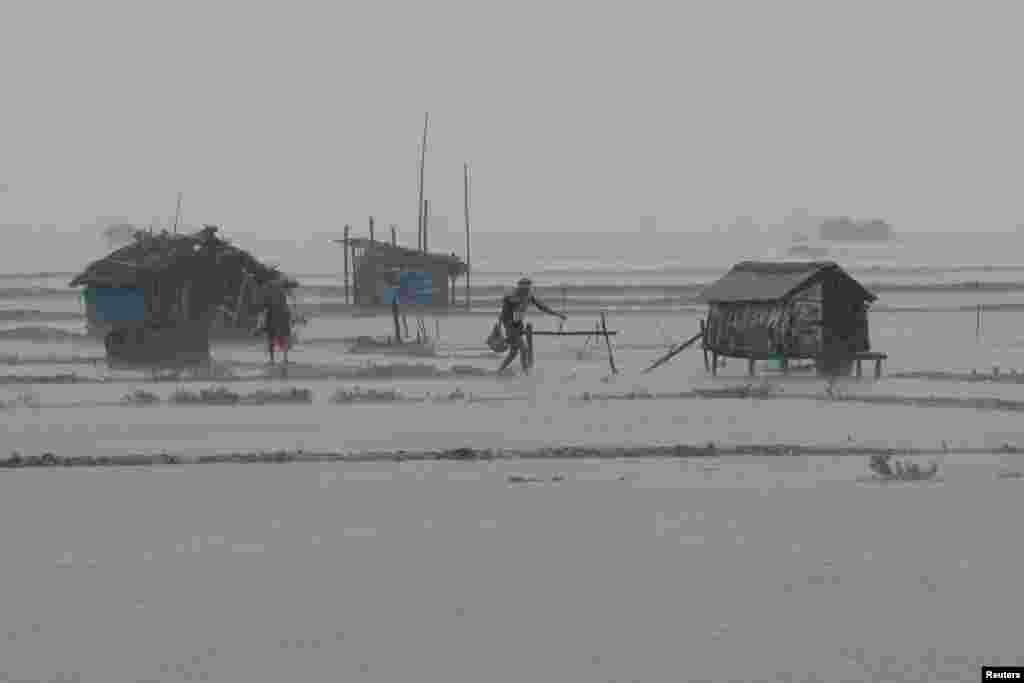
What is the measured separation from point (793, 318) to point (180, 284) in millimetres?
18500

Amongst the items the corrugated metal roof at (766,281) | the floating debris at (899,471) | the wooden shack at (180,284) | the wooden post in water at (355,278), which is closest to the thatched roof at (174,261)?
the wooden shack at (180,284)

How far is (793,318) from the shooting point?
3369cm

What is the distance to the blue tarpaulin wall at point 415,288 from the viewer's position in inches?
2436

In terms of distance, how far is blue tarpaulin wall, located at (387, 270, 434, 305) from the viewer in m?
61.9

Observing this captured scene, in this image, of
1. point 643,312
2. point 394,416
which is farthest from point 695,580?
point 643,312

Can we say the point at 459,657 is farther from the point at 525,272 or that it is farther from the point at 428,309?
the point at 525,272

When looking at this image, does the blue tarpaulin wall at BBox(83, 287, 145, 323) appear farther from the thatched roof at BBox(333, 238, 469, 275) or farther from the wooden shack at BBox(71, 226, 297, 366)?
the thatched roof at BBox(333, 238, 469, 275)

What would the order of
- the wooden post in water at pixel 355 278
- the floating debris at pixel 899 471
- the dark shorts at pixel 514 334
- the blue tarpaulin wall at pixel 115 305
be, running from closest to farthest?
the floating debris at pixel 899 471 → the dark shorts at pixel 514 334 → the blue tarpaulin wall at pixel 115 305 → the wooden post in water at pixel 355 278

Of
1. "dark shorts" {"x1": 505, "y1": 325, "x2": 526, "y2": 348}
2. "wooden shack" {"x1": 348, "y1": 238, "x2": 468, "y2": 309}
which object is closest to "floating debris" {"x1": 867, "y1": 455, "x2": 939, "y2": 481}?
"dark shorts" {"x1": 505, "y1": 325, "x2": 526, "y2": 348}

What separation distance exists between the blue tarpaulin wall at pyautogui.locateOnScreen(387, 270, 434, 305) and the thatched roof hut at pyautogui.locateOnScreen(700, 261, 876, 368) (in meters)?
27.9

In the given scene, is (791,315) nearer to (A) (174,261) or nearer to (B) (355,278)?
(A) (174,261)

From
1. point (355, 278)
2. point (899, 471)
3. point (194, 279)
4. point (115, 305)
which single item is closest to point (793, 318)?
point (899, 471)

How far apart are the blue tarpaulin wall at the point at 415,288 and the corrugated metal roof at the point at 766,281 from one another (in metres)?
27.2

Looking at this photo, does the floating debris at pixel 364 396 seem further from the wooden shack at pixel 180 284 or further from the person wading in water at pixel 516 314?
the wooden shack at pixel 180 284
